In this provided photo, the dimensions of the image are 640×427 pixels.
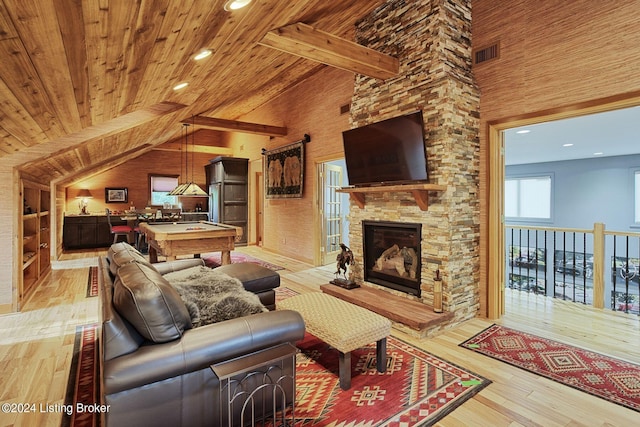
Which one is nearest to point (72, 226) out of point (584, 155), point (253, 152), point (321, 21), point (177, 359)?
point (253, 152)

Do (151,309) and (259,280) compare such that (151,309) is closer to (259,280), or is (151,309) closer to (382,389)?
(382,389)

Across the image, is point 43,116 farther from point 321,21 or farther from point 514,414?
point 514,414

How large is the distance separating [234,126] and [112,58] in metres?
4.83

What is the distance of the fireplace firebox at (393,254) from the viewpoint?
3.69 meters

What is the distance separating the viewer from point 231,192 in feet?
29.0

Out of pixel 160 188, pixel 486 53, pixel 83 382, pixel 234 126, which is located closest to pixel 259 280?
pixel 83 382

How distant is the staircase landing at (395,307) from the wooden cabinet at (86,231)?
7.12m

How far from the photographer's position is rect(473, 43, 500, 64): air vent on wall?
3369mm

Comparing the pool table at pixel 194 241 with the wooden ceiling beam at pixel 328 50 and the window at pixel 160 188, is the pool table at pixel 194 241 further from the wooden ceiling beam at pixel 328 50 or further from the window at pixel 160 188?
the window at pixel 160 188

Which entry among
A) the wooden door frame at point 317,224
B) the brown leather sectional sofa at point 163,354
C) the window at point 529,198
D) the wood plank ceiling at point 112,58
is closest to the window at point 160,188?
the wooden door frame at point 317,224

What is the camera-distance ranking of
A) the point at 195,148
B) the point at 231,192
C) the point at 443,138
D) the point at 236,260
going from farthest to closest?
the point at 195,148 < the point at 231,192 < the point at 236,260 < the point at 443,138

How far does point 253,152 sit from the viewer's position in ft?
28.6

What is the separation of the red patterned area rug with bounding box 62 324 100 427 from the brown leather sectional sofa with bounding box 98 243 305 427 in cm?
69

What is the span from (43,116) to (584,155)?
1006 centimetres
